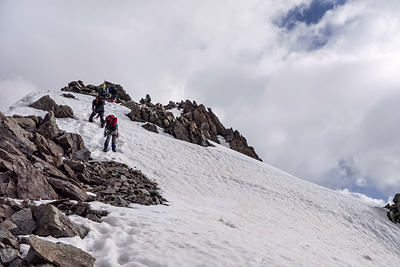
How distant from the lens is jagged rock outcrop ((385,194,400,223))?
A: 73.0 ft

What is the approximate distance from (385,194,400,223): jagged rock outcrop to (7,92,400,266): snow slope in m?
0.89

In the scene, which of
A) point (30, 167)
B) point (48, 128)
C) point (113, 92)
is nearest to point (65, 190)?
point (30, 167)

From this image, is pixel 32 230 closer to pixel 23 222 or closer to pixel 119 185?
pixel 23 222

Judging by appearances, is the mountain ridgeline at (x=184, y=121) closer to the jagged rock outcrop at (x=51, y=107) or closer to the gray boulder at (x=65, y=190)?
the jagged rock outcrop at (x=51, y=107)

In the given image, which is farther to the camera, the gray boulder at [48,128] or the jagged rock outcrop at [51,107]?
the jagged rock outcrop at [51,107]

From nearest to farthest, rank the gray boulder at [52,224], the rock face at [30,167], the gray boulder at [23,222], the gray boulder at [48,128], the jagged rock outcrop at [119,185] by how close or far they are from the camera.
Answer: the gray boulder at [23,222], the gray boulder at [52,224], the rock face at [30,167], the jagged rock outcrop at [119,185], the gray boulder at [48,128]

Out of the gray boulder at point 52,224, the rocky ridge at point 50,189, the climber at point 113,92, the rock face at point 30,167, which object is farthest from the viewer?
the climber at point 113,92

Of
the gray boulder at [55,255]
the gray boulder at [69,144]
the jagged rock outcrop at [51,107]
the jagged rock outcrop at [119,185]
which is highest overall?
the jagged rock outcrop at [51,107]

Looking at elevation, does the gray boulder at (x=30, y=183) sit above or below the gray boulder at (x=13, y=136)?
below

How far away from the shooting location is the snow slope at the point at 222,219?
6184 mm

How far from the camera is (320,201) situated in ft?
69.9

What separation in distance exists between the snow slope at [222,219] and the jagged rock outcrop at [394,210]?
0.89 m

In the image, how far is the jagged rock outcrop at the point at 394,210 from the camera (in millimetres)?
22250

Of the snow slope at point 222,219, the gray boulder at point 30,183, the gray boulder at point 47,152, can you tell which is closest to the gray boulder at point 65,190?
the gray boulder at point 30,183
